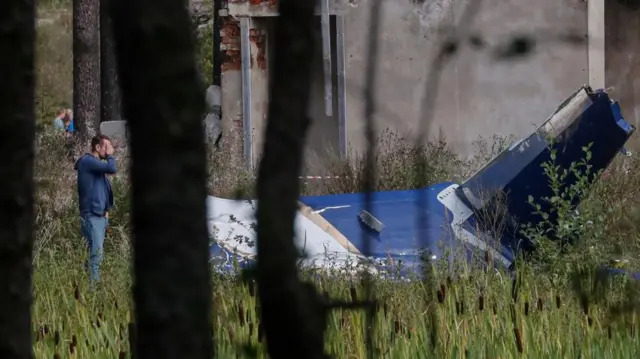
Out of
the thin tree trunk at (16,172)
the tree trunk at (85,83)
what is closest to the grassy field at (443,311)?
the thin tree trunk at (16,172)

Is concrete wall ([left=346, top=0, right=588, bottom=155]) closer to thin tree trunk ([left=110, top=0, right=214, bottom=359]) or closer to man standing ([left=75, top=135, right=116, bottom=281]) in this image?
man standing ([left=75, top=135, right=116, bottom=281])

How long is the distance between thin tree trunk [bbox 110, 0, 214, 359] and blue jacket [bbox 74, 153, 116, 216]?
8.70 m

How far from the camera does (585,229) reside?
681 cm

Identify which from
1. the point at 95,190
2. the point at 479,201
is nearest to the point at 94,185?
the point at 95,190

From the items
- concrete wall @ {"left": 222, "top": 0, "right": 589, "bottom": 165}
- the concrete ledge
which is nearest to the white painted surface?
the concrete ledge

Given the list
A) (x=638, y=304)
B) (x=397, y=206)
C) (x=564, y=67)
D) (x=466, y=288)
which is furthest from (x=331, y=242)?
(x=564, y=67)

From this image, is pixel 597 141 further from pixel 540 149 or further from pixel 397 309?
pixel 397 309

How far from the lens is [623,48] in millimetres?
14719

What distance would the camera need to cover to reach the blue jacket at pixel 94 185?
10.2 m

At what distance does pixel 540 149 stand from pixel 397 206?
105 centimetres

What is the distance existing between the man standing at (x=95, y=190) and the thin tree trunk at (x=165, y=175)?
8016mm

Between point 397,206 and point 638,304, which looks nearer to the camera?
point 638,304

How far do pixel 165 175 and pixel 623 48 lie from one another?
13.8 m

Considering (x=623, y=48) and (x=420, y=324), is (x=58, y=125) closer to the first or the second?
(x=623, y=48)
